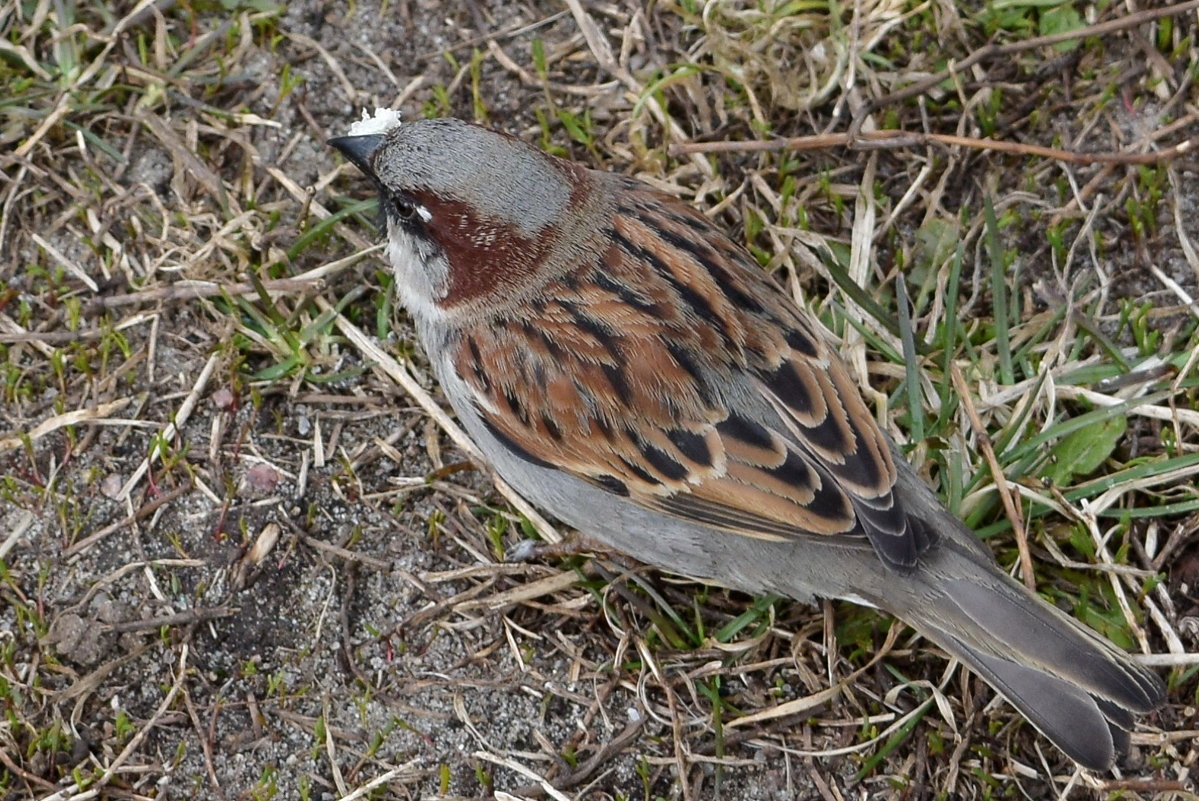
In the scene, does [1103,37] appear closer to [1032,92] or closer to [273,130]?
[1032,92]

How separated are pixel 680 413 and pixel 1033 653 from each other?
117cm

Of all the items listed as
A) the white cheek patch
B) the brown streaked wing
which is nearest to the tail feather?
the brown streaked wing

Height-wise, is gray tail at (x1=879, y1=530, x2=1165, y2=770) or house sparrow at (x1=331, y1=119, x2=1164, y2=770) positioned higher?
house sparrow at (x1=331, y1=119, x2=1164, y2=770)

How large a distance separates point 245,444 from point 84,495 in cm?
53

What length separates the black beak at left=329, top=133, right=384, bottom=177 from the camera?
13.8 feet

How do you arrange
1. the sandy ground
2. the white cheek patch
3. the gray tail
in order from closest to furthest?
1. the gray tail
2. the sandy ground
3. the white cheek patch

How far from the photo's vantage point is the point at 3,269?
470 cm

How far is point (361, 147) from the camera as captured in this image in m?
4.23

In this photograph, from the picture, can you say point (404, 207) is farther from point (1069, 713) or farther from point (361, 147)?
point (1069, 713)

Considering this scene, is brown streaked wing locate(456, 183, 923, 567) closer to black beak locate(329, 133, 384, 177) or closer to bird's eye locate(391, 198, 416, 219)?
bird's eye locate(391, 198, 416, 219)

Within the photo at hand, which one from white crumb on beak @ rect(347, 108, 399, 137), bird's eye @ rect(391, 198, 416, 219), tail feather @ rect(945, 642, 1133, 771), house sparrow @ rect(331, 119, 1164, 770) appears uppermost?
white crumb on beak @ rect(347, 108, 399, 137)

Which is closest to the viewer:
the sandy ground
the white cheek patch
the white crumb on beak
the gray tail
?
the gray tail

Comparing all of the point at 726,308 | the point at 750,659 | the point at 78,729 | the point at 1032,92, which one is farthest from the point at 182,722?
the point at 1032,92

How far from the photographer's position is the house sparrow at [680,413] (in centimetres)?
376
